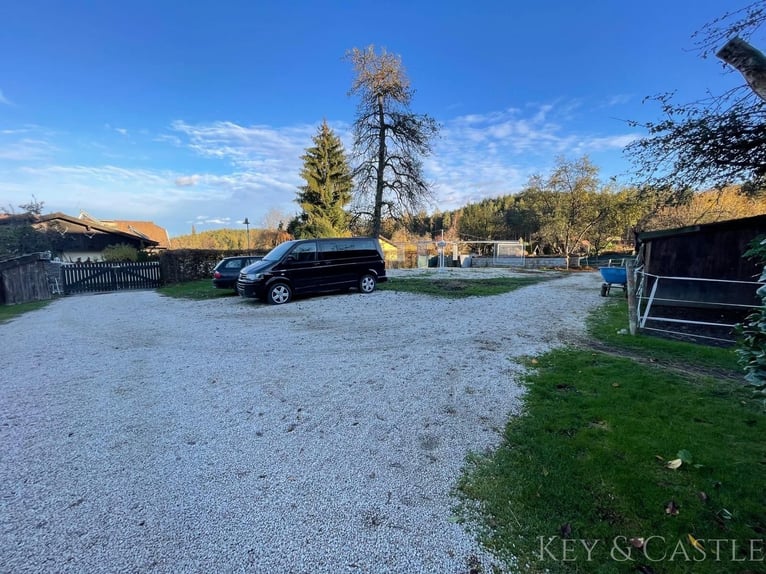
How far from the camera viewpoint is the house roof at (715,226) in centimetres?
715

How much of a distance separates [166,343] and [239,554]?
16.7 feet

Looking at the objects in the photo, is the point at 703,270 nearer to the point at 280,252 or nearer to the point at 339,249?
the point at 339,249

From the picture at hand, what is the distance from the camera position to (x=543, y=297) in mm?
11016

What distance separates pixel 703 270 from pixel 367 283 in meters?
8.94

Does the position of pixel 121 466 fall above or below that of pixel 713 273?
below

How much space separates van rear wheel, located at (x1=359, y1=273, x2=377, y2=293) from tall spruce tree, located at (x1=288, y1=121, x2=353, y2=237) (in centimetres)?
1661

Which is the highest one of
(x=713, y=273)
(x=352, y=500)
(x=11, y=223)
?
(x=11, y=223)

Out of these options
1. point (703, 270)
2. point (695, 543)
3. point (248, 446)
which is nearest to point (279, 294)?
point (248, 446)

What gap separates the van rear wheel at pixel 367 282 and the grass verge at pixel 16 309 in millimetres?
9045

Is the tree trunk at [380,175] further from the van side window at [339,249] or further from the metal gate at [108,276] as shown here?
the metal gate at [108,276]

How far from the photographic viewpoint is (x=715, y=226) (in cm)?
774

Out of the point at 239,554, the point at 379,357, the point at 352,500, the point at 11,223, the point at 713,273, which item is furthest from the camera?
the point at 11,223

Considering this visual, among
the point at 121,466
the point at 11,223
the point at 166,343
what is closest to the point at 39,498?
the point at 121,466

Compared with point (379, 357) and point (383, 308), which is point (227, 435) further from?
point (383, 308)
